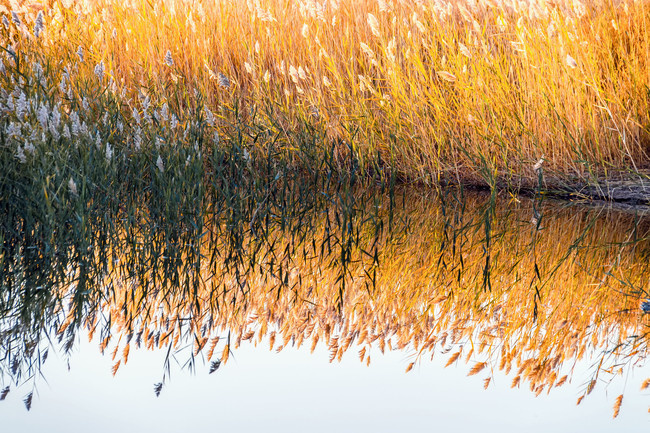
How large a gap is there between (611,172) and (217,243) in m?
2.48

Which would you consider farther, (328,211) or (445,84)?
(445,84)

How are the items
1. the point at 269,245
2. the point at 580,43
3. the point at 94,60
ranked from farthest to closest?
the point at 94,60 < the point at 580,43 < the point at 269,245

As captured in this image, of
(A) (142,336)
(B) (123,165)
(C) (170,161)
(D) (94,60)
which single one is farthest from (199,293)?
(D) (94,60)

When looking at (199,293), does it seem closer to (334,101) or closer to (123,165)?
(123,165)

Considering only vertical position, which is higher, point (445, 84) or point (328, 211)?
point (445, 84)

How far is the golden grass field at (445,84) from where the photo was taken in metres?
3.83

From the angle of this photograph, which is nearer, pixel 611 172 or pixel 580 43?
pixel 580 43

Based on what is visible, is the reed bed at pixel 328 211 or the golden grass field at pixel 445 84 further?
the golden grass field at pixel 445 84

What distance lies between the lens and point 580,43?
3748 millimetres

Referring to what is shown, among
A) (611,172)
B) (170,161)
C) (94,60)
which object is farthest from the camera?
(94,60)

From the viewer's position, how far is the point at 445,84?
13.9 feet

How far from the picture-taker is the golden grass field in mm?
3826

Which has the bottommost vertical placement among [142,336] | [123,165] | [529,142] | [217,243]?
[142,336]

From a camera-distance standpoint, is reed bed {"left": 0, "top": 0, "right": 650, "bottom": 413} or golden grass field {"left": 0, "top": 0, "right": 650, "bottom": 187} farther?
golden grass field {"left": 0, "top": 0, "right": 650, "bottom": 187}
